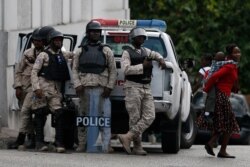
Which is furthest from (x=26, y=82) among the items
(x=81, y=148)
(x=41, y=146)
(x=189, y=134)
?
(x=189, y=134)

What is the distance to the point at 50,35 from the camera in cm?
1842

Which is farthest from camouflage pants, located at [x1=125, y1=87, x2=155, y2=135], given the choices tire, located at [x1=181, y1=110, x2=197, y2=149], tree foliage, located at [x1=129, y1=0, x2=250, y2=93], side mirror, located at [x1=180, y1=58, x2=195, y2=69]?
tree foliage, located at [x1=129, y1=0, x2=250, y2=93]

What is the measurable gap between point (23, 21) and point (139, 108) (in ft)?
25.4

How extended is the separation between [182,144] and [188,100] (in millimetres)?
879

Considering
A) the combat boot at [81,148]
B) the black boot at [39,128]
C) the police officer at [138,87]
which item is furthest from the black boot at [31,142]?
the police officer at [138,87]

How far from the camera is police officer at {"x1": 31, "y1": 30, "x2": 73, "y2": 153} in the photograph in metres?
18.4

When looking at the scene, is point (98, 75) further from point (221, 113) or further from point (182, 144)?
point (182, 144)

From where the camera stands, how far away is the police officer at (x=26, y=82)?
61.8ft

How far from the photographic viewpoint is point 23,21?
25.5 m

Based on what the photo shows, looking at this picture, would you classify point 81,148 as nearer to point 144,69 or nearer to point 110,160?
point 110,160

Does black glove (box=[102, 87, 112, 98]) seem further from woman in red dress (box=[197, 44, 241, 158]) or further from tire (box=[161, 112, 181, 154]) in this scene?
woman in red dress (box=[197, 44, 241, 158])

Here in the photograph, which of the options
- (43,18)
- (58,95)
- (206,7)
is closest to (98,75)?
(58,95)

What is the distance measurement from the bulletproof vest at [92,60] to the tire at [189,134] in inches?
146

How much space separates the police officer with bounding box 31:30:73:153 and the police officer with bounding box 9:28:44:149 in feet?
1.03
